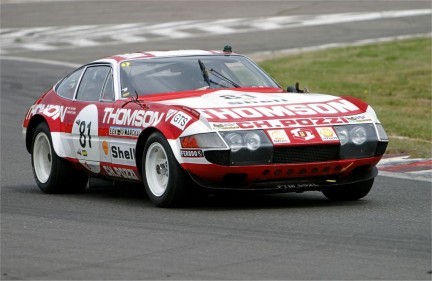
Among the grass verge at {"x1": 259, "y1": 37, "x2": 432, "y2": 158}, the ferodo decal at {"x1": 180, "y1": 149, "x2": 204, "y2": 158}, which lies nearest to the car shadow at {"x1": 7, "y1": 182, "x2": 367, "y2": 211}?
the ferodo decal at {"x1": 180, "y1": 149, "x2": 204, "y2": 158}

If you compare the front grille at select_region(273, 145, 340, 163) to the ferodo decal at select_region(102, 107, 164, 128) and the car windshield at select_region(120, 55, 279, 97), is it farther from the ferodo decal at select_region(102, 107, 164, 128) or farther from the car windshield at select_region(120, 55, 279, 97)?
the car windshield at select_region(120, 55, 279, 97)

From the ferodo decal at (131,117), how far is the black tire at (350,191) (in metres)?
1.60

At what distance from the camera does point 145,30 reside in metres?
32.7

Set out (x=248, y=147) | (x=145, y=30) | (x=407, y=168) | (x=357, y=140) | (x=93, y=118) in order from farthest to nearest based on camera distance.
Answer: (x=145, y=30) → (x=407, y=168) → (x=93, y=118) → (x=357, y=140) → (x=248, y=147)

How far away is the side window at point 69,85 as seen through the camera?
1167cm

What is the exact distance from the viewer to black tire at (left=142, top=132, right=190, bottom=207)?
9.70 meters

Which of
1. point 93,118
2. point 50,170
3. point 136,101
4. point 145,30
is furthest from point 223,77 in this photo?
point 145,30

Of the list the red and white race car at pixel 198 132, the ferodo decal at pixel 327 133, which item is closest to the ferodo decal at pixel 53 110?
the red and white race car at pixel 198 132

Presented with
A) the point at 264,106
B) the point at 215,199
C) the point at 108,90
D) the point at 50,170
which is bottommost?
the point at 215,199

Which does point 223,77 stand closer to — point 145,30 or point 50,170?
point 50,170

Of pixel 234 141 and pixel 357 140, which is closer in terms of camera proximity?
pixel 234 141

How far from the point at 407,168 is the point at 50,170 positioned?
3748 millimetres

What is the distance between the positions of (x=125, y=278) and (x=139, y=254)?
79 centimetres

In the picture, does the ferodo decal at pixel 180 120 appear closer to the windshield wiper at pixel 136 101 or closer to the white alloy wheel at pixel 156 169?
the white alloy wheel at pixel 156 169
